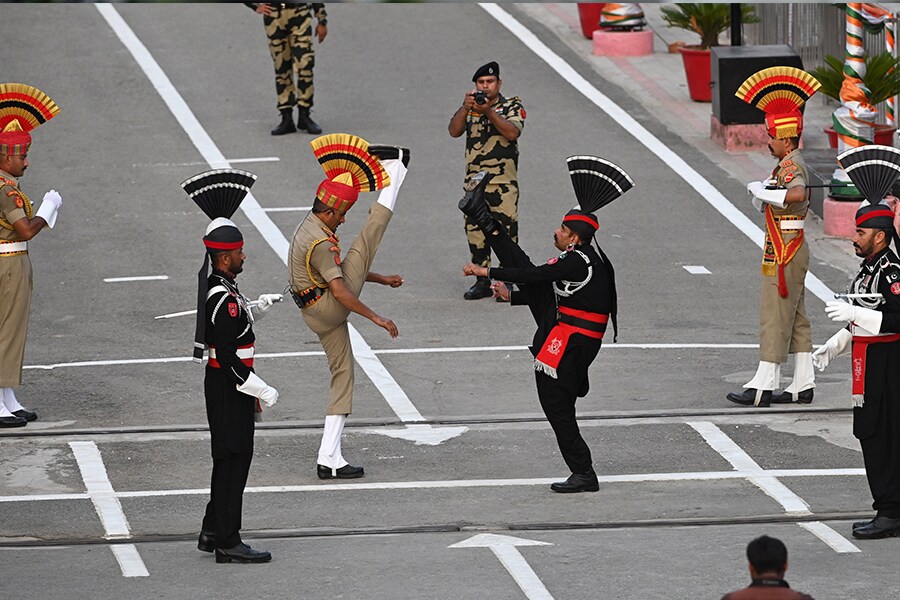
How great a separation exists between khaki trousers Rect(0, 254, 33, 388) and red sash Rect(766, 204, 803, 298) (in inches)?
224

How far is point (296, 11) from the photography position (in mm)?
20750

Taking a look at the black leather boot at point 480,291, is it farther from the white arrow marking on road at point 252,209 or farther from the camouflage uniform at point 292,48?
the camouflage uniform at point 292,48

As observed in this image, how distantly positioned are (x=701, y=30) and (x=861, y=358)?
43.2 feet

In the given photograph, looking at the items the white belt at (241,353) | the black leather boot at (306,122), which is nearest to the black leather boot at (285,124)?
the black leather boot at (306,122)

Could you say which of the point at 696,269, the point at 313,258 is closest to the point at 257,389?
the point at 313,258

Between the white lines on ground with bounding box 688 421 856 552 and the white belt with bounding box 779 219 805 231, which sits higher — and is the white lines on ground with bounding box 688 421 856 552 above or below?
below

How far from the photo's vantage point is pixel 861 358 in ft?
34.2

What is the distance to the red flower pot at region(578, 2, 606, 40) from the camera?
25.3 metres

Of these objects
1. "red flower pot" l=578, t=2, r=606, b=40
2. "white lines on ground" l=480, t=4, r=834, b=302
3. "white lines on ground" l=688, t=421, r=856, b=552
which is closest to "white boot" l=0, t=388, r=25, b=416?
"white lines on ground" l=688, t=421, r=856, b=552

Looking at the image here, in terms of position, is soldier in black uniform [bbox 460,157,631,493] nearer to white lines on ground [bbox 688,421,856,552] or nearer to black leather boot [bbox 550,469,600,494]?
black leather boot [bbox 550,469,600,494]

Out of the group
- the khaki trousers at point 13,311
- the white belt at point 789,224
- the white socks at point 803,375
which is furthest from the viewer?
the white socks at point 803,375

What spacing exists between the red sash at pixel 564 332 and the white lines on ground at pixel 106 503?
286cm

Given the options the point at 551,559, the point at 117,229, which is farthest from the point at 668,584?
the point at 117,229

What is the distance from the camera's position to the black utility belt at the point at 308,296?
1150 cm
